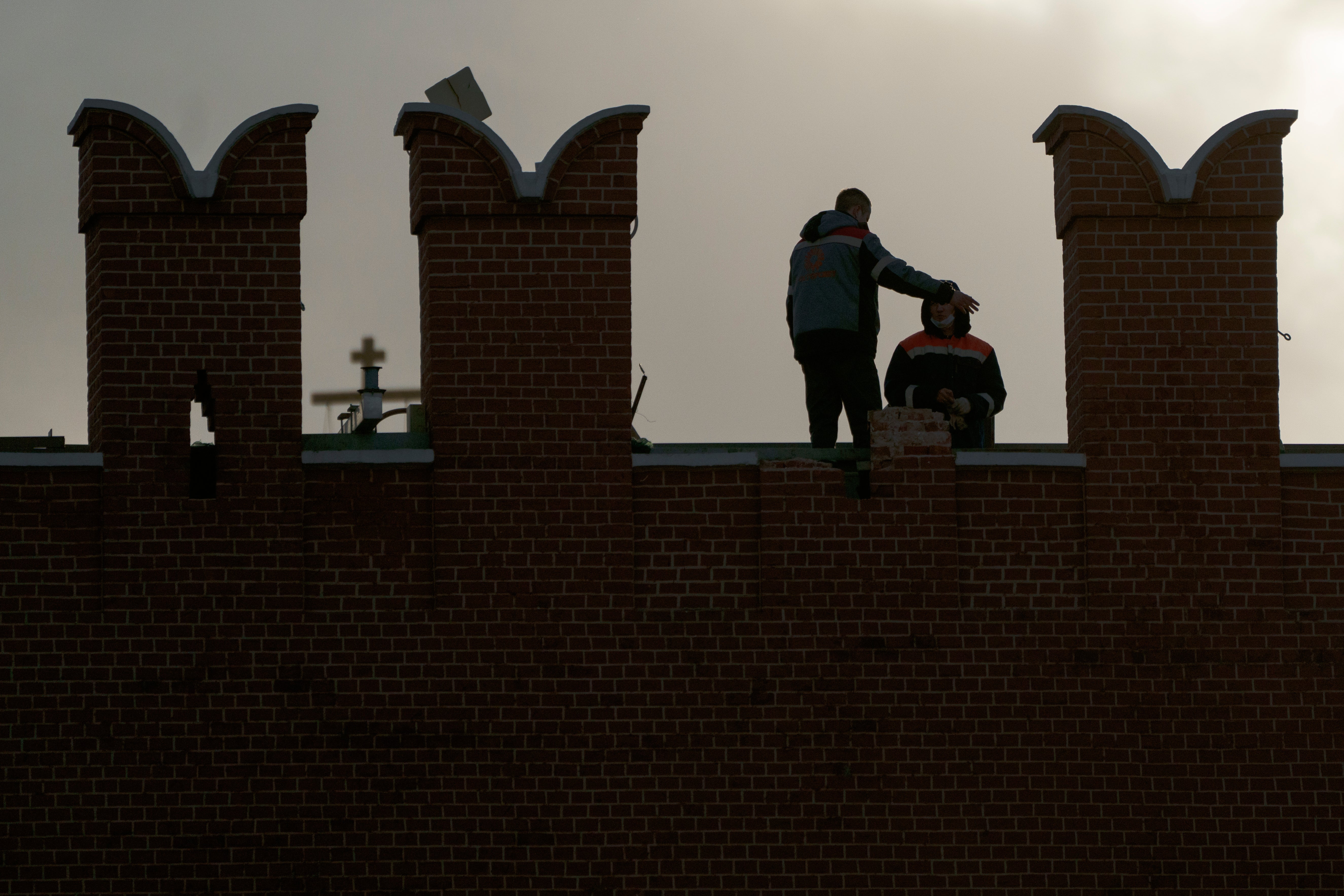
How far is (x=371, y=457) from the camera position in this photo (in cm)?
1034

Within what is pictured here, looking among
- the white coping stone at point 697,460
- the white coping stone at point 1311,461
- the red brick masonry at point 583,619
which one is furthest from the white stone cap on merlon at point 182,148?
the white coping stone at point 1311,461

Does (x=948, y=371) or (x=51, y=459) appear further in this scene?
(x=948, y=371)

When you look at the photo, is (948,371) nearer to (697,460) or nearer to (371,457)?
(697,460)

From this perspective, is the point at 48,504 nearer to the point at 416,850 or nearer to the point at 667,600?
the point at 416,850

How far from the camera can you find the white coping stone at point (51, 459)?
33.3 ft

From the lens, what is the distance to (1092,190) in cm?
1085

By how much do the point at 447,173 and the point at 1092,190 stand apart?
147 inches

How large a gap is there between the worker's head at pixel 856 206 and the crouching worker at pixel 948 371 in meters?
0.65

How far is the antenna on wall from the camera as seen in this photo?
1083 centimetres

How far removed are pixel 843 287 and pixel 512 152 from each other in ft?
6.83

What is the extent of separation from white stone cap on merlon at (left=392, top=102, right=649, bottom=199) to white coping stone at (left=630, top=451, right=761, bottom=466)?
5.26 feet

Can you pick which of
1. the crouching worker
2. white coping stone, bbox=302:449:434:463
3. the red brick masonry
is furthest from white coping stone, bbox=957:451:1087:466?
white coping stone, bbox=302:449:434:463

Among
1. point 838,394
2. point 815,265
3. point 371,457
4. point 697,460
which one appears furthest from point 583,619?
point 815,265

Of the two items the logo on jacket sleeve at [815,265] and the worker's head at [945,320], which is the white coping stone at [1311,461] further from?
the logo on jacket sleeve at [815,265]
